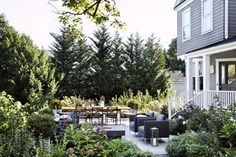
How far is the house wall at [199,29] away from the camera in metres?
14.8

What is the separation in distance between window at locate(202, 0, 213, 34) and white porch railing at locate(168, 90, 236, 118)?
3.25 meters

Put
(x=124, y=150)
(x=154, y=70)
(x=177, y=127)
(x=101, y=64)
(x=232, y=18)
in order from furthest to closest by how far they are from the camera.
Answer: (x=154, y=70), (x=101, y=64), (x=232, y=18), (x=177, y=127), (x=124, y=150)

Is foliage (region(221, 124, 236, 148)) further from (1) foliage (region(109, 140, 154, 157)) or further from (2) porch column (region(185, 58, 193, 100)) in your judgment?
(2) porch column (region(185, 58, 193, 100))

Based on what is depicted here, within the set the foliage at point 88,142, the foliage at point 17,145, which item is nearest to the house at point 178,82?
the foliage at point 88,142

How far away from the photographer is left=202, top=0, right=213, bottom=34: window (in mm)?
15795

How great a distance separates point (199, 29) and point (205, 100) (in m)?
4.30

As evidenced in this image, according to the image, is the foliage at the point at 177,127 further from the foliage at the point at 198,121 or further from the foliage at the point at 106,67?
the foliage at the point at 106,67

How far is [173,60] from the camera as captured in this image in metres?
39.4

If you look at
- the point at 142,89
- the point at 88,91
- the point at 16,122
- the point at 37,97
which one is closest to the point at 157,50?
the point at 142,89

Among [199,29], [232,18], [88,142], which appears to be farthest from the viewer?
[199,29]

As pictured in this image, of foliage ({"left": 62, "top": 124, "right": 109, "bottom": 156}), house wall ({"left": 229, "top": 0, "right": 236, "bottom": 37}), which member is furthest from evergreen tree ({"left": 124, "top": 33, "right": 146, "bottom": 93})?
foliage ({"left": 62, "top": 124, "right": 109, "bottom": 156})

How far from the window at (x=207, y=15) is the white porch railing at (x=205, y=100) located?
3248mm

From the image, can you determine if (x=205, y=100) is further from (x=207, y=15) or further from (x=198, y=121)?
(x=207, y=15)

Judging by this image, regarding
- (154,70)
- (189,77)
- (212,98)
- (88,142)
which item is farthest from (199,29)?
(88,142)
